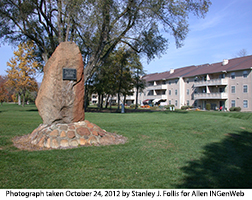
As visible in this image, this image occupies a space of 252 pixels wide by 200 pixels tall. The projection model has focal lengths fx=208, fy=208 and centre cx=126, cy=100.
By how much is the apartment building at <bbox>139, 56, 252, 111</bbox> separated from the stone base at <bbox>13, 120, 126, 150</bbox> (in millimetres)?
38880

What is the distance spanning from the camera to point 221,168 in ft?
18.1

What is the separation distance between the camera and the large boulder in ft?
26.0

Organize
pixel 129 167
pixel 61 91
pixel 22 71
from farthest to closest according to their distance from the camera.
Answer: pixel 22 71 < pixel 61 91 < pixel 129 167

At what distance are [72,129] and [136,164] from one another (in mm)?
3181

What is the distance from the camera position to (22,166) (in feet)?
16.8

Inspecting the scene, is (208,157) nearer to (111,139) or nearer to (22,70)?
(111,139)

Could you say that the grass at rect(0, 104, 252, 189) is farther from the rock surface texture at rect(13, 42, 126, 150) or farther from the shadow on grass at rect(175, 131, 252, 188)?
the rock surface texture at rect(13, 42, 126, 150)

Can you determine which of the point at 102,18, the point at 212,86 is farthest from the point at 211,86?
the point at 102,18

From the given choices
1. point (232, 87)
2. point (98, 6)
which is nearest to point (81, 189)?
point (98, 6)

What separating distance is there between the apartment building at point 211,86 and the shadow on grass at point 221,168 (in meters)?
35.0

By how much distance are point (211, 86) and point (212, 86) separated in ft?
0.84

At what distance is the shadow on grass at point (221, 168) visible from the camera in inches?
175

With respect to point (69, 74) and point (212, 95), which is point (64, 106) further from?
point (212, 95)

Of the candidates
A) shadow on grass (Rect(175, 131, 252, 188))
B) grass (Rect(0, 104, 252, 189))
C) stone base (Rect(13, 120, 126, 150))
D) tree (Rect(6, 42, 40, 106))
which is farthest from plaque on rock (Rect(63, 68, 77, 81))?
tree (Rect(6, 42, 40, 106))
